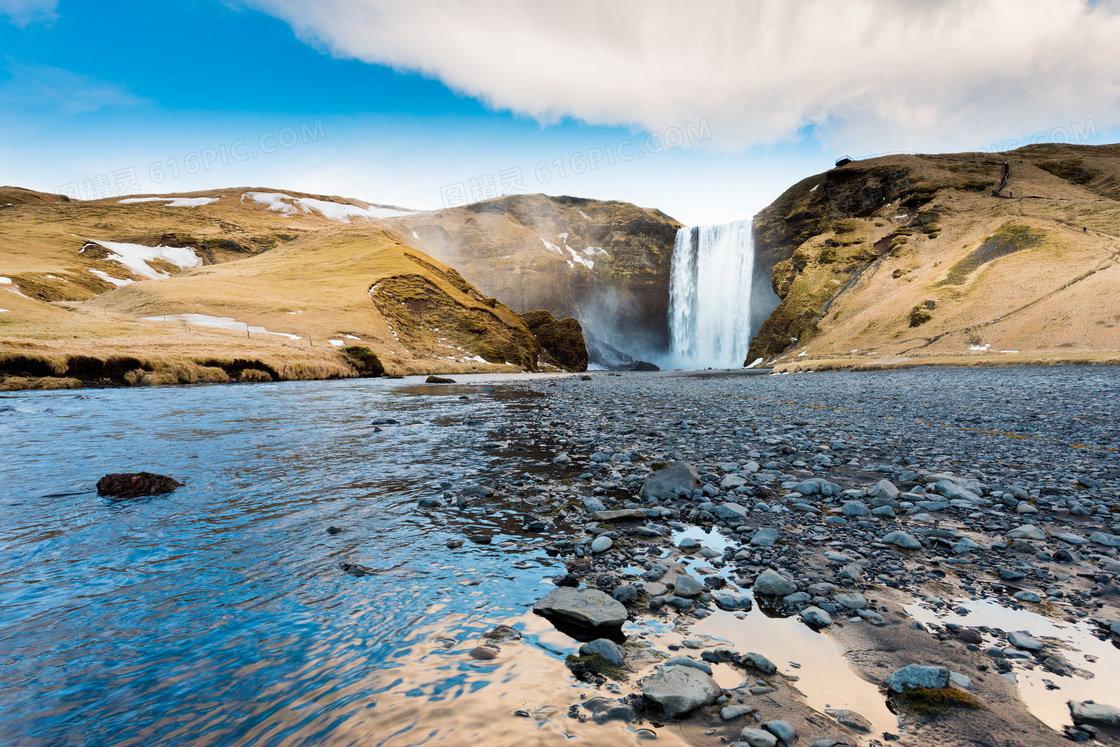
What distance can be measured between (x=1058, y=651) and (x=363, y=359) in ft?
161

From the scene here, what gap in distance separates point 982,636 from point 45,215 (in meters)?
235

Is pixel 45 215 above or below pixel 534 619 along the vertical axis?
above

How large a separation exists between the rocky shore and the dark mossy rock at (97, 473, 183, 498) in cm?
463

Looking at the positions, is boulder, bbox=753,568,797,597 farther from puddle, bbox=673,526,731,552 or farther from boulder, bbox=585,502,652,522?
boulder, bbox=585,502,652,522

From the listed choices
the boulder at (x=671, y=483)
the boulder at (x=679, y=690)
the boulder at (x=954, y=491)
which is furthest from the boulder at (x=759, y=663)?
the boulder at (x=954, y=491)

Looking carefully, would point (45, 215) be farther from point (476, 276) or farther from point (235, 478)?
point (235, 478)

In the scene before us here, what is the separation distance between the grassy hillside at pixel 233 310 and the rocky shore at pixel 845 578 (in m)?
35.2

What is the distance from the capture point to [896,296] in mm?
63281

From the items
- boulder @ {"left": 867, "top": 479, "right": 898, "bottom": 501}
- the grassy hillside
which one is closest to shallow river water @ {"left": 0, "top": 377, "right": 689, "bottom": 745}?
boulder @ {"left": 867, "top": 479, "right": 898, "bottom": 501}

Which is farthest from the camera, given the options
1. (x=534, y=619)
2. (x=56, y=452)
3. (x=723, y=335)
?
(x=723, y=335)

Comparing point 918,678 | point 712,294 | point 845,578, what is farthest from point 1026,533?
point 712,294

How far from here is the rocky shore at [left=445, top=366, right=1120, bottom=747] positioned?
9.27 ft

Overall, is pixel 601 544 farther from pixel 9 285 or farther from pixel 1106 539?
pixel 9 285

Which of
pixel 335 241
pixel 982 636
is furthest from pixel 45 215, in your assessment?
pixel 982 636
